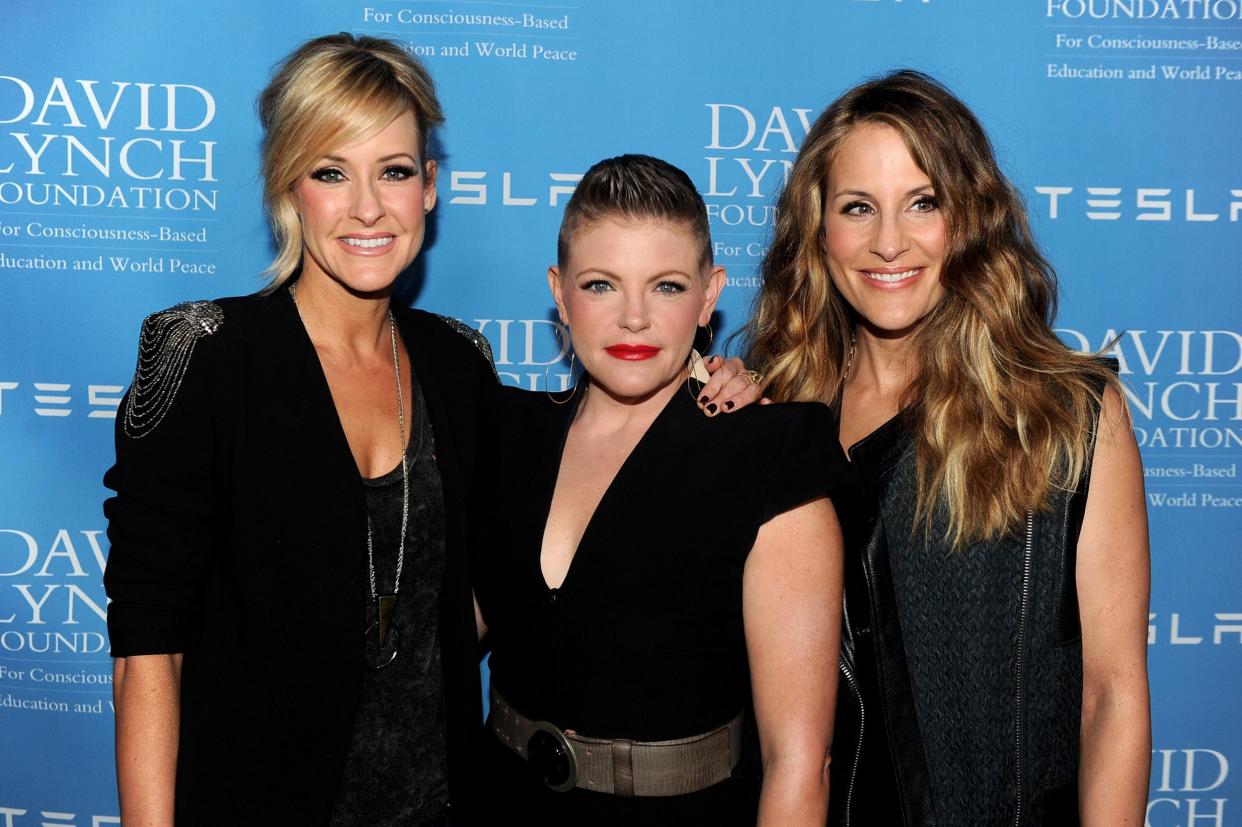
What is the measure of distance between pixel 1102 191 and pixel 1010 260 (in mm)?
864

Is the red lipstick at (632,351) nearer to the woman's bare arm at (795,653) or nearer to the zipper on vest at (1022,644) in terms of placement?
the woman's bare arm at (795,653)

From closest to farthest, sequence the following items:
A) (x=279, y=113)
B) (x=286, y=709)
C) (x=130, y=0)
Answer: (x=286, y=709) → (x=279, y=113) → (x=130, y=0)

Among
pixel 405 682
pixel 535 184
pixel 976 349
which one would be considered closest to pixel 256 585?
pixel 405 682

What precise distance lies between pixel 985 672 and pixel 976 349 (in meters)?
0.59

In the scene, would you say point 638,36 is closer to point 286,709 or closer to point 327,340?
point 327,340

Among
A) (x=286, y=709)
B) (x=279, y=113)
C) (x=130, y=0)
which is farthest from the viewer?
(x=130, y=0)

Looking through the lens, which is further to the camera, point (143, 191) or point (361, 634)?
point (143, 191)

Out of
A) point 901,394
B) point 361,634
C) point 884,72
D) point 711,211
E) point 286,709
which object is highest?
point 884,72

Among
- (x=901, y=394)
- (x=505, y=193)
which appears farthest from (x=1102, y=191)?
(x=505, y=193)

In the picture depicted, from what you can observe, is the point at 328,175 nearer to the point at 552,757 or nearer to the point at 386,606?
the point at 386,606

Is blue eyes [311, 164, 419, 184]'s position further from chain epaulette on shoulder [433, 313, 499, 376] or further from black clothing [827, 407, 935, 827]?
black clothing [827, 407, 935, 827]

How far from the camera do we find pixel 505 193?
2697 millimetres

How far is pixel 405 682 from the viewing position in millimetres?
2039

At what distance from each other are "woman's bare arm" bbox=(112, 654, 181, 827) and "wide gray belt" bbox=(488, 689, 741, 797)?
0.63 metres
